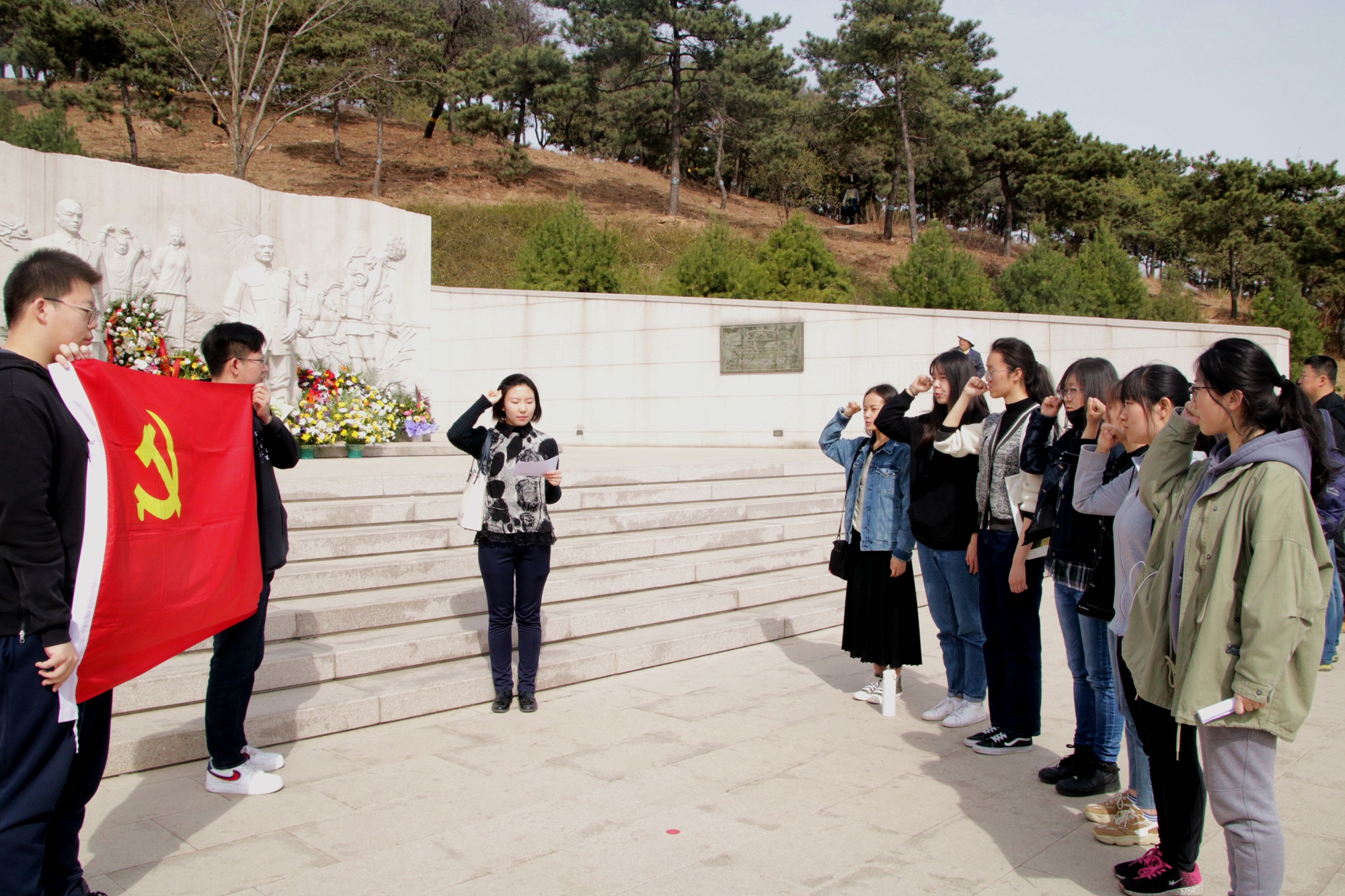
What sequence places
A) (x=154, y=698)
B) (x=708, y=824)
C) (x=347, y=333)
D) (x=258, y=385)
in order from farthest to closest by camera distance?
1. (x=347, y=333)
2. (x=154, y=698)
3. (x=258, y=385)
4. (x=708, y=824)

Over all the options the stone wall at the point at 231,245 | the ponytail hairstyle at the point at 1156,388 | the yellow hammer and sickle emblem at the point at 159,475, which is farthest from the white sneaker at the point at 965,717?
the stone wall at the point at 231,245

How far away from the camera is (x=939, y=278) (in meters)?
20.2

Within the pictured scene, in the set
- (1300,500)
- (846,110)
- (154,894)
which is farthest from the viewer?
(846,110)

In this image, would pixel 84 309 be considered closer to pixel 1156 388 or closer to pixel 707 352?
pixel 1156 388

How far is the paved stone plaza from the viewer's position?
2900 millimetres

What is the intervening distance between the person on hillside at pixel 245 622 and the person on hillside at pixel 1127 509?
294 centimetres

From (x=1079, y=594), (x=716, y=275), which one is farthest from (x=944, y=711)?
(x=716, y=275)

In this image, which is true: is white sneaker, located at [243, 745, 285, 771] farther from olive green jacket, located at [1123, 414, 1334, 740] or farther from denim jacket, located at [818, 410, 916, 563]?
olive green jacket, located at [1123, 414, 1334, 740]

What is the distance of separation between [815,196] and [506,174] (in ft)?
49.4

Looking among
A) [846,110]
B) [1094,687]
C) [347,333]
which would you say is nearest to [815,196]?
[846,110]

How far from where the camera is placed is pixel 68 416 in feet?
7.57

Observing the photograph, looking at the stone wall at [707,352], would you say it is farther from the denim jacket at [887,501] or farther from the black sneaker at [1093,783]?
the black sneaker at [1093,783]

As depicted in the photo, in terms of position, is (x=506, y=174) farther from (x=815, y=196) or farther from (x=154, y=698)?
(x=154, y=698)

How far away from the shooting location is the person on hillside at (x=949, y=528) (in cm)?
441
